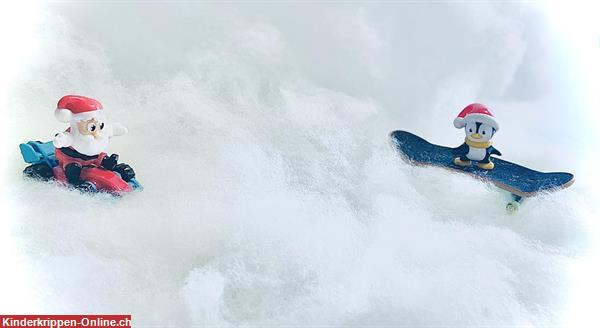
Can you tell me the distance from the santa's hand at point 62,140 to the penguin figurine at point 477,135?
10.6ft

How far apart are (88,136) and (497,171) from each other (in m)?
3.48

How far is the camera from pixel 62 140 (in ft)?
13.5

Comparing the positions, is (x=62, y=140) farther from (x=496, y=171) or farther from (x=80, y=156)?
(x=496, y=171)

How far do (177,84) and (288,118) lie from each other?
1197 mm

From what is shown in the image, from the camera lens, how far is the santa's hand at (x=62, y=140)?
4105mm

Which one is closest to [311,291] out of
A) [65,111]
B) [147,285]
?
[147,285]

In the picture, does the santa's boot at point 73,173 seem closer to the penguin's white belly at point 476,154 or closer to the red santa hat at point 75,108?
the red santa hat at point 75,108

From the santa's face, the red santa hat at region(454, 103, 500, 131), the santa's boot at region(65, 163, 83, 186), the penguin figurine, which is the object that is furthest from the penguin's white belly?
the santa's boot at region(65, 163, 83, 186)

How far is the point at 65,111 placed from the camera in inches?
162

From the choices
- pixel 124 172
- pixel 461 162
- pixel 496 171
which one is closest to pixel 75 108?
pixel 124 172

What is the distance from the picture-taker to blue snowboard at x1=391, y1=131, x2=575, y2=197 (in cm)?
482

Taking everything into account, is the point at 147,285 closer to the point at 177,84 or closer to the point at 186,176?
the point at 186,176

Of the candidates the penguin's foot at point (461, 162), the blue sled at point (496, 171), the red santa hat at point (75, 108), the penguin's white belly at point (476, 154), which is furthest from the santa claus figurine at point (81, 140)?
the penguin's white belly at point (476, 154)

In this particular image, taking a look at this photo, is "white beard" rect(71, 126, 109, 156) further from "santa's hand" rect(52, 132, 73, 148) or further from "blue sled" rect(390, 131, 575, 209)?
"blue sled" rect(390, 131, 575, 209)
